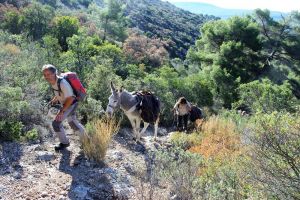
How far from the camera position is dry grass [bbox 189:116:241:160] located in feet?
23.1

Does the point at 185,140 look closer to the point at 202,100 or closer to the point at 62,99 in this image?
the point at 62,99

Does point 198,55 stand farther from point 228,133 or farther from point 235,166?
point 235,166

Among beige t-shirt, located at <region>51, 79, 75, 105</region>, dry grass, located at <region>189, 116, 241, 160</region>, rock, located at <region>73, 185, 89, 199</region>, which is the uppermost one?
beige t-shirt, located at <region>51, 79, 75, 105</region>

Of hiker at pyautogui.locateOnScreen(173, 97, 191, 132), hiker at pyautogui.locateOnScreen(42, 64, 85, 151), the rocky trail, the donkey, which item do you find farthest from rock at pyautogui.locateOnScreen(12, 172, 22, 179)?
hiker at pyautogui.locateOnScreen(173, 97, 191, 132)

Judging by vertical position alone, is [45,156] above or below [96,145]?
below

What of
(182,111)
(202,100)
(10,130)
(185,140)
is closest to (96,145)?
(10,130)

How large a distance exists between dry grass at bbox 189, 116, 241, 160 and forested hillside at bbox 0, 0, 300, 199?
0.02 metres

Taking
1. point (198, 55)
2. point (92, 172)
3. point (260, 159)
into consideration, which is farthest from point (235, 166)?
point (198, 55)

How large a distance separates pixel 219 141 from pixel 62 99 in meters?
3.71

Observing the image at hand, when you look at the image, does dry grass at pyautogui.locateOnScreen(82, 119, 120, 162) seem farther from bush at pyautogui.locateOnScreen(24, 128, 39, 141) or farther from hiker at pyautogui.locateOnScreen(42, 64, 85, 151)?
bush at pyautogui.locateOnScreen(24, 128, 39, 141)

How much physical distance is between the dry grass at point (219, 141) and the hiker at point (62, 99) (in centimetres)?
244

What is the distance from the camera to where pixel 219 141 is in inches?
323

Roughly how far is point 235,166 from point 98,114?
13.2ft

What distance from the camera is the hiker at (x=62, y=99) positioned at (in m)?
5.72
